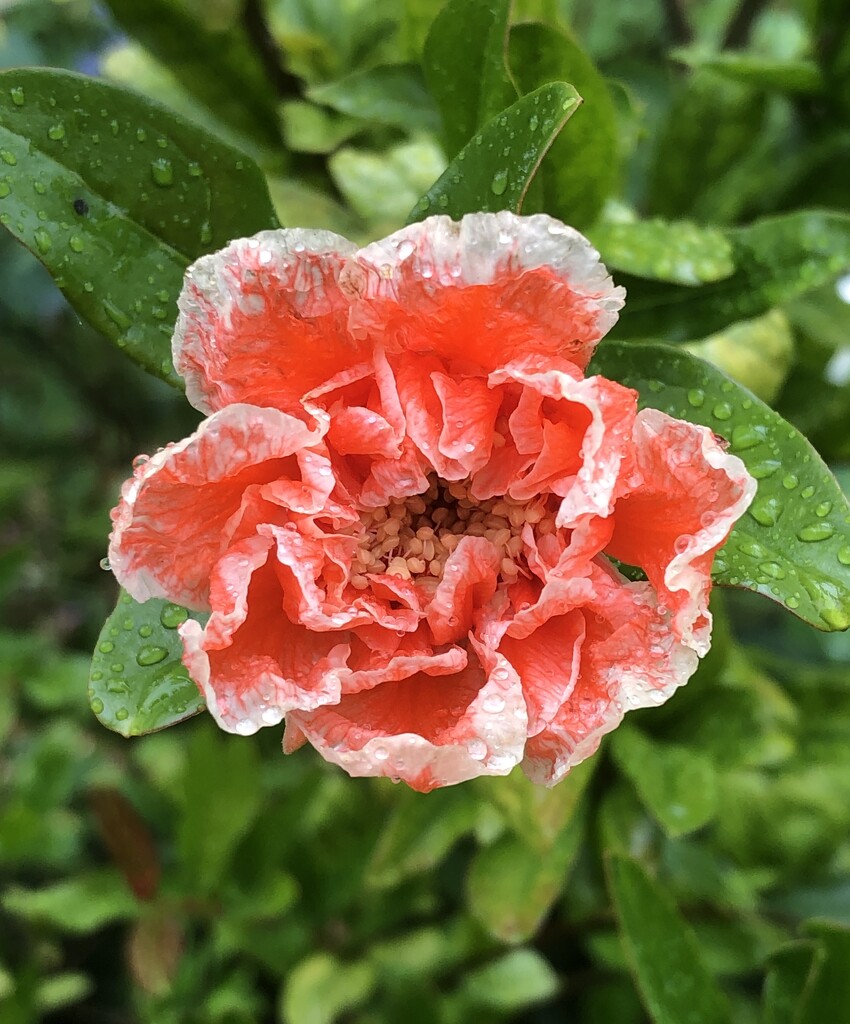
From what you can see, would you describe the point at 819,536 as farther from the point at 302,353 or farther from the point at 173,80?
the point at 173,80

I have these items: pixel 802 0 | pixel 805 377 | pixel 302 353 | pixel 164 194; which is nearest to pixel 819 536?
pixel 302 353

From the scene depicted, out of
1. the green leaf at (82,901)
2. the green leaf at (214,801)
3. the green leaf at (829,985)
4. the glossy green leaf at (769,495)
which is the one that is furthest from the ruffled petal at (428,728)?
the green leaf at (82,901)

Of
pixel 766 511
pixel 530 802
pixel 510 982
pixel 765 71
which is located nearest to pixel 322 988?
pixel 510 982

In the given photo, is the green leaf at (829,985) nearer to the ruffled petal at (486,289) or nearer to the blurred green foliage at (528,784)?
the blurred green foliage at (528,784)

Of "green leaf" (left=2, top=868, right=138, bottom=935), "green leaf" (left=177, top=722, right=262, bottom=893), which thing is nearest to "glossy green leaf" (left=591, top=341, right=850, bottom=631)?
"green leaf" (left=177, top=722, right=262, bottom=893)

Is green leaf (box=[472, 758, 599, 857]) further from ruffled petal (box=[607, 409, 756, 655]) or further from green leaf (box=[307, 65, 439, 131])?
green leaf (box=[307, 65, 439, 131])
